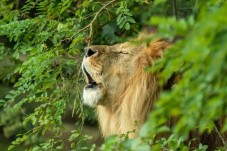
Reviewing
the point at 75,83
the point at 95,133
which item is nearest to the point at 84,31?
the point at 75,83

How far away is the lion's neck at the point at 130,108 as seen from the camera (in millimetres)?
4980

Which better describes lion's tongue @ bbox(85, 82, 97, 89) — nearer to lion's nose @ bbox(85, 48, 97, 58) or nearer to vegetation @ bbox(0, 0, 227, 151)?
lion's nose @ bbox(85, 48, 97, 58)

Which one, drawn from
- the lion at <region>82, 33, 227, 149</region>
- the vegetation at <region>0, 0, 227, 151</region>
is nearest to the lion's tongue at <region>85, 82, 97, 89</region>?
the lion at <region>82, 33, 227, 149</region>

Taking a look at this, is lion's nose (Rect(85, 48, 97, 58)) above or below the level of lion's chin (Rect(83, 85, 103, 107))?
above

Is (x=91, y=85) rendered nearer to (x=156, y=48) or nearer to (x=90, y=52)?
(x=90, y=52)

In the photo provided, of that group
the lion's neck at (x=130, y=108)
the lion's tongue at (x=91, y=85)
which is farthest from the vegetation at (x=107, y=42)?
the lion's tongue at (x=91, y=85)

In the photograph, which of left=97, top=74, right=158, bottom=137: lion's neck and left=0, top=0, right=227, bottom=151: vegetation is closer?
left=0, top=0, right=227, bottom=151: vegetation

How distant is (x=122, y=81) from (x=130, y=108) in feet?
0.62

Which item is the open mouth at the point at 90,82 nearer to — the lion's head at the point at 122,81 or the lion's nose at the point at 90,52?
the lion's head at the point at 122,81

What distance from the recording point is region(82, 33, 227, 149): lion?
16.4 ft

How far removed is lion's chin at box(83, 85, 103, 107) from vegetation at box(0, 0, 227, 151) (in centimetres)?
24

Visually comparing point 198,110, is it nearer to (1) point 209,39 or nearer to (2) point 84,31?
(1) point 209,39

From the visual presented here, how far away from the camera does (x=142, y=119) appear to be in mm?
5027

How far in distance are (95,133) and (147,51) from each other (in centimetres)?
327
